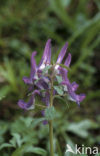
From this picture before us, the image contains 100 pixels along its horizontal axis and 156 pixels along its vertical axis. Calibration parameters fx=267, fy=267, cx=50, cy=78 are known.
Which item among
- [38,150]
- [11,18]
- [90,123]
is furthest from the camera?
[11,18]


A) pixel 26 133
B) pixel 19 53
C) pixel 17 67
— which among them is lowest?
pixel 26 133

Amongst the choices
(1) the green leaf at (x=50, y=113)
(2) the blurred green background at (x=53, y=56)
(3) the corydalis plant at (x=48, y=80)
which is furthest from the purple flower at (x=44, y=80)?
(2) the blurred green background at (x=53, y=56)

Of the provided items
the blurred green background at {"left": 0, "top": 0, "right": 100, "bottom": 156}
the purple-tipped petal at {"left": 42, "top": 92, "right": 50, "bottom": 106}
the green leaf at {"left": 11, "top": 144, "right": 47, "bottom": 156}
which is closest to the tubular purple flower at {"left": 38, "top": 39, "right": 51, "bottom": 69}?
the purple-tipped petal at {"left": 42, "top": 92, "right": 50, "bottom": 106}

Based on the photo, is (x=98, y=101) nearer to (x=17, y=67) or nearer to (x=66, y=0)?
(x=17, y=67)

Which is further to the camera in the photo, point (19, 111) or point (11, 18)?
point (11, 18)

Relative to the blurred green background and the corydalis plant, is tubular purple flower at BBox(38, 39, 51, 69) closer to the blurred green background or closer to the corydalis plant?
the corydalis plant

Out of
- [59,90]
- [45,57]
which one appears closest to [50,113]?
[59,90]

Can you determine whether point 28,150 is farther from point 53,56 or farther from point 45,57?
point 53,56

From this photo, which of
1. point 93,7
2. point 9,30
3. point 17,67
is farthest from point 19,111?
point 93,7
